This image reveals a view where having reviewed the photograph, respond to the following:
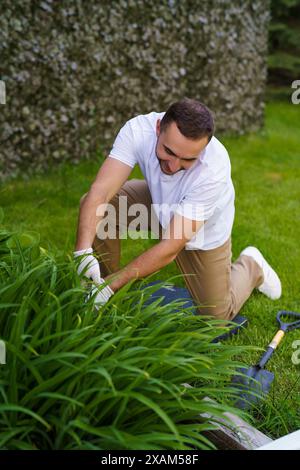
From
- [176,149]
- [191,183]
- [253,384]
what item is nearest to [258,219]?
[191,183]

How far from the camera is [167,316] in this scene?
210cm

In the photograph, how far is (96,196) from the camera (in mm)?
2846

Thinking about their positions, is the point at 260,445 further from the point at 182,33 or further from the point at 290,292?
the point at 182,33

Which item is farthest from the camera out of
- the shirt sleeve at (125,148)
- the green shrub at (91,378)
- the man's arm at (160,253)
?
the shirt sleeve at (125,148)

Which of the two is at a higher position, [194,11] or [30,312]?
[194,11]

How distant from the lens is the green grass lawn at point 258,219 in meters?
2.69

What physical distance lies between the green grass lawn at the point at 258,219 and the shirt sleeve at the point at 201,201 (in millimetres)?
571

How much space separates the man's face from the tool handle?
82 cm

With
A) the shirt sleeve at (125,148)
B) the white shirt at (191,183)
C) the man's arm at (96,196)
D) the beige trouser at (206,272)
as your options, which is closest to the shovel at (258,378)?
the beige trouser at (206,272)

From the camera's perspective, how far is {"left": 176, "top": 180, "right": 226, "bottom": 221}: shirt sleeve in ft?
8.90

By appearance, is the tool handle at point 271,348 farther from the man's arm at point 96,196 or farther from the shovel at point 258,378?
the man's arm at point 96,196
